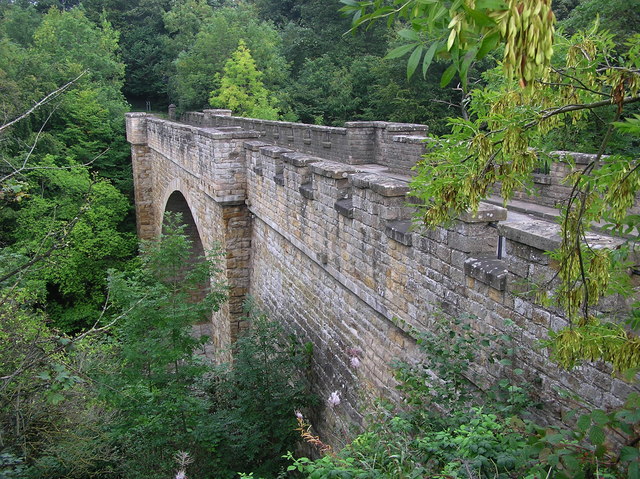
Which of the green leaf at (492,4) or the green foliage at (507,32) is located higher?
the green leaf at (492,4)

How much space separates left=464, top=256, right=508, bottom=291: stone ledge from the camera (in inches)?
163

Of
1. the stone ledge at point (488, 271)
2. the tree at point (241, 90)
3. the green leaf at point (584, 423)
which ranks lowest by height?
the green leaf at point (584, 423)

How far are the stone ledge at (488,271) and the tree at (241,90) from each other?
72.4 feet

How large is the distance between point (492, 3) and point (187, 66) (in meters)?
30.4

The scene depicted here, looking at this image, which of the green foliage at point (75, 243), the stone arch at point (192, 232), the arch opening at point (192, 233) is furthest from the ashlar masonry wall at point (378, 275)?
the green foliage at point (75, 243)

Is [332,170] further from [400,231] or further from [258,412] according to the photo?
[258,412]

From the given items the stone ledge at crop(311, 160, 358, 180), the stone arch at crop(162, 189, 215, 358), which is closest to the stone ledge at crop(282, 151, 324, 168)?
the stone ledge at crop(311, 160, 358, 180)

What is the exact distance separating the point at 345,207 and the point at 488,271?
2.49 meters

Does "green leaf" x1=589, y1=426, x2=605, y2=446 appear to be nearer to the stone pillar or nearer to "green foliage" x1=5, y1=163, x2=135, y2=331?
"green foliage" x1=5, y1=163, x2=135, y2=331

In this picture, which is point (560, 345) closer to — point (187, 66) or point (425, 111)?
point (425, 111)

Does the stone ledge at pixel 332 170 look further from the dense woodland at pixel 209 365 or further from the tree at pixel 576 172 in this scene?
the tree at pixel 576 172

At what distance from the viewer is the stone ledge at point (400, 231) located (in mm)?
5289

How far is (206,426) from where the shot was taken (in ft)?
23.9

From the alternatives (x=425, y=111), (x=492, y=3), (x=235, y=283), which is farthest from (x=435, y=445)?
(x=425, y=111)
